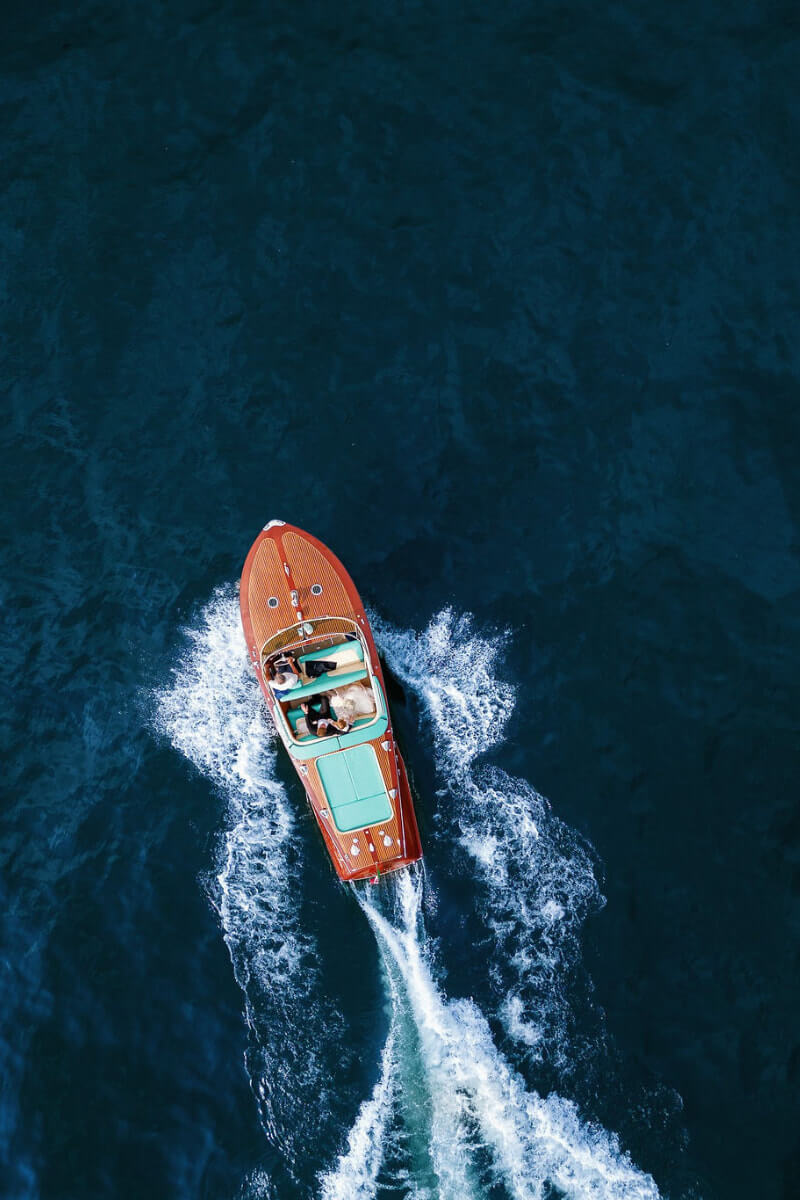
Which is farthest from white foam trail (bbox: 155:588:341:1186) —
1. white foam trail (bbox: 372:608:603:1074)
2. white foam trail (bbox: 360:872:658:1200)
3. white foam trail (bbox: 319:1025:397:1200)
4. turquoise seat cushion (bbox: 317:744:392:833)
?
white foam trail (bbox: 372:608:603:1074)

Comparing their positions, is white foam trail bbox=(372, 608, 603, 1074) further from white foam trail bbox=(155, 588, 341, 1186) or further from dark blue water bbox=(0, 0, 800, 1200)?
white foam trail bbox=(155, 588, 341, 1186)

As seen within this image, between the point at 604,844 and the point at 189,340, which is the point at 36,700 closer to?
the point at 189,340

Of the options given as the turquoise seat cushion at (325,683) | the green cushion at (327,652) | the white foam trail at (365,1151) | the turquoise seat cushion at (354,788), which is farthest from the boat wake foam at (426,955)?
the turquoise seat cushion at (354,788)

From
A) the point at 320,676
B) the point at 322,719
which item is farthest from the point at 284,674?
the point at 322,719

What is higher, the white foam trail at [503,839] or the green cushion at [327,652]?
the green cushion at [327,652]

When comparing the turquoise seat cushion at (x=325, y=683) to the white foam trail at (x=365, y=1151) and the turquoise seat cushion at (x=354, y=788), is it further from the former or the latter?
the white foam trail at (x=365, y=1151)

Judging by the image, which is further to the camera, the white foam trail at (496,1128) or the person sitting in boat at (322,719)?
the person sitting in boat at (322,719)

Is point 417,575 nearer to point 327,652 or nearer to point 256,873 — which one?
point 327,652
